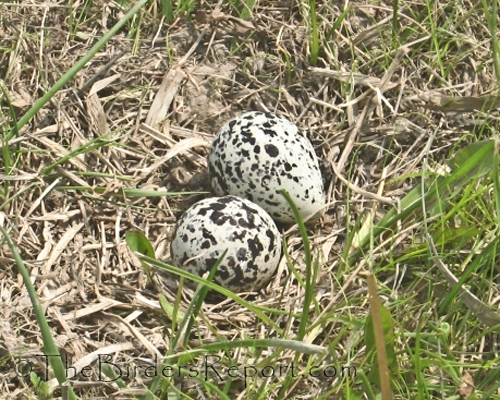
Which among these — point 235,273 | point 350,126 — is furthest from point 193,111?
point 235,273

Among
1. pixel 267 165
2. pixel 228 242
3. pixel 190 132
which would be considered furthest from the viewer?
pixel 190 132

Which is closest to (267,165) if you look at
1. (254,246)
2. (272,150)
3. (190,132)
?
A: (272,150)

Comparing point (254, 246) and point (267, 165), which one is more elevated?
point (267, 165)

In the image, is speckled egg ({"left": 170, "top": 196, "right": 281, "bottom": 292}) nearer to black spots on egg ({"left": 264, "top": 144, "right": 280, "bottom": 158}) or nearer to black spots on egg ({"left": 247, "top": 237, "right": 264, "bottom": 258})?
black spots on egg ({"left": 247, "top": 237, "right": 264, "bottom": 258})

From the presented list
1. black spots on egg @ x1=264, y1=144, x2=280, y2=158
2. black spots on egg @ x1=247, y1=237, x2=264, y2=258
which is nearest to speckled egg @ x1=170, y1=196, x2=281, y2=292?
black spots on egg @ x1=247, y1=237, x2=264, y2=258

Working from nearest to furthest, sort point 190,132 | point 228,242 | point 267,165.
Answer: point 228,242 → point 267,165 → point 190,132

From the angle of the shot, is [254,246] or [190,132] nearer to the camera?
[254,246]

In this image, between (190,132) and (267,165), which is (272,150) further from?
(190,132)
